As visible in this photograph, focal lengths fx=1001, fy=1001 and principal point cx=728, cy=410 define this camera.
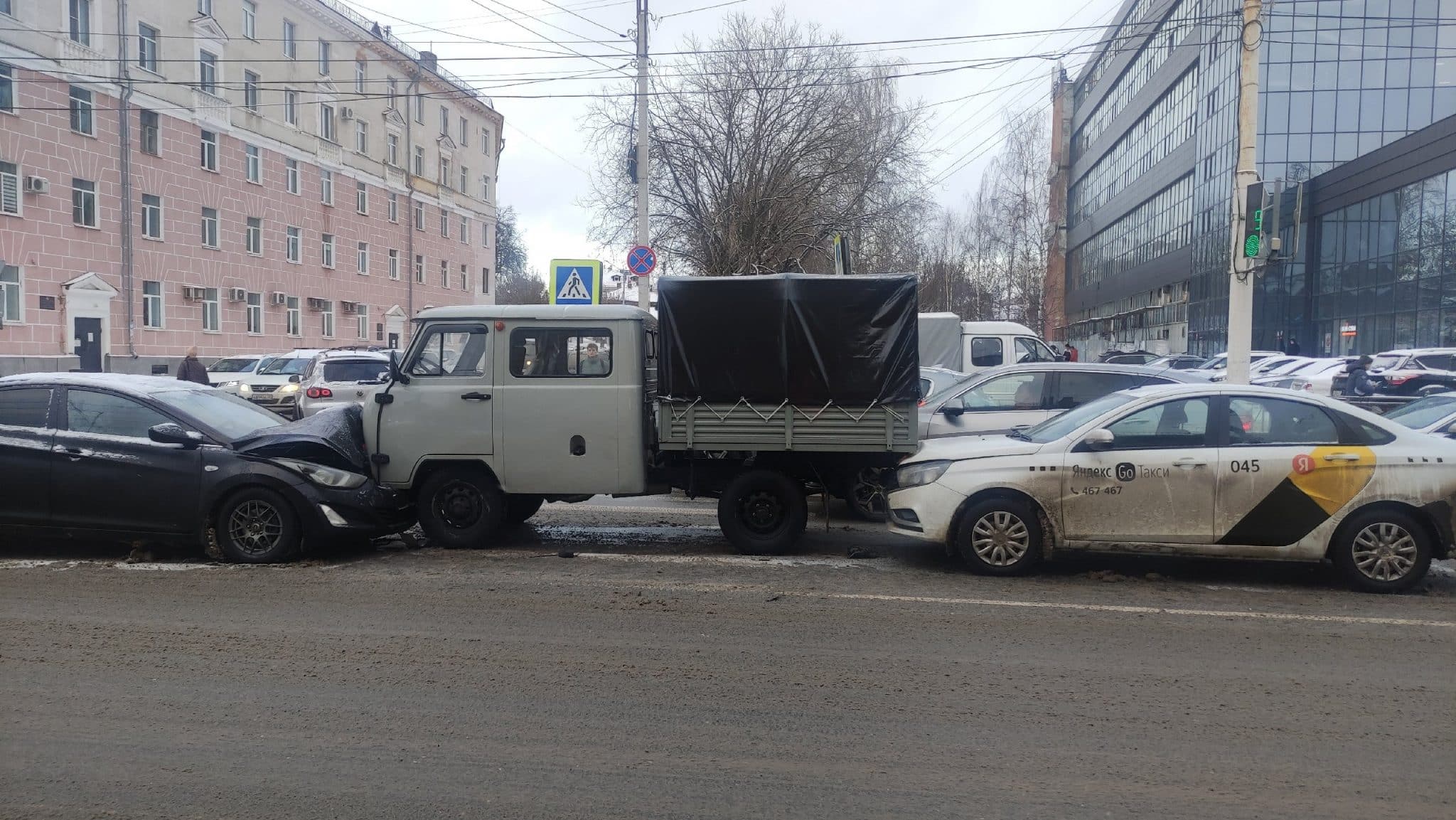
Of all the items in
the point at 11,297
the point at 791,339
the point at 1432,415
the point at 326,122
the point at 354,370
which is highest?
the point at 326,122

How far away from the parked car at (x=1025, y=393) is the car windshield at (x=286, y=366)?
774 inches

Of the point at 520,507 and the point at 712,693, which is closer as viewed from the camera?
the point at 712,693

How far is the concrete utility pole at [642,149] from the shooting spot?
20031mm

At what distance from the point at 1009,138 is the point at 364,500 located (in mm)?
52384

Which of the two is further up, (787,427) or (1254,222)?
(1254,222)

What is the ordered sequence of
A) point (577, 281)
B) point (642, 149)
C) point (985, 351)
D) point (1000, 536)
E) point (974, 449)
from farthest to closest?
point (642, 149) < point (985, 351) < point (577, 281) < point (974, 449) < point (1000, 536)

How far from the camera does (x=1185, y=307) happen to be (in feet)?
167

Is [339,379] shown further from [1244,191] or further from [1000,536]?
[1244,191]

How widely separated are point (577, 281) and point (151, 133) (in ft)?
85.3

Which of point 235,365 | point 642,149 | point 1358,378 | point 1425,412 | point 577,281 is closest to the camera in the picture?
point 1425,412

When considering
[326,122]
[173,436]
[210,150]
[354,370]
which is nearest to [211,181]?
[210,150]

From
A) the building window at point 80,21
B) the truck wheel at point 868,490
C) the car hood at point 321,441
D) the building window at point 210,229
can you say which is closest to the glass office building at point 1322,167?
the truck wheel at point 868,490

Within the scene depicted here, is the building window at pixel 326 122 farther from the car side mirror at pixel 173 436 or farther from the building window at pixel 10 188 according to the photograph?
the car side mirror at pixel 173 436

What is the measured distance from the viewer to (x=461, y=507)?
29.3 ft
